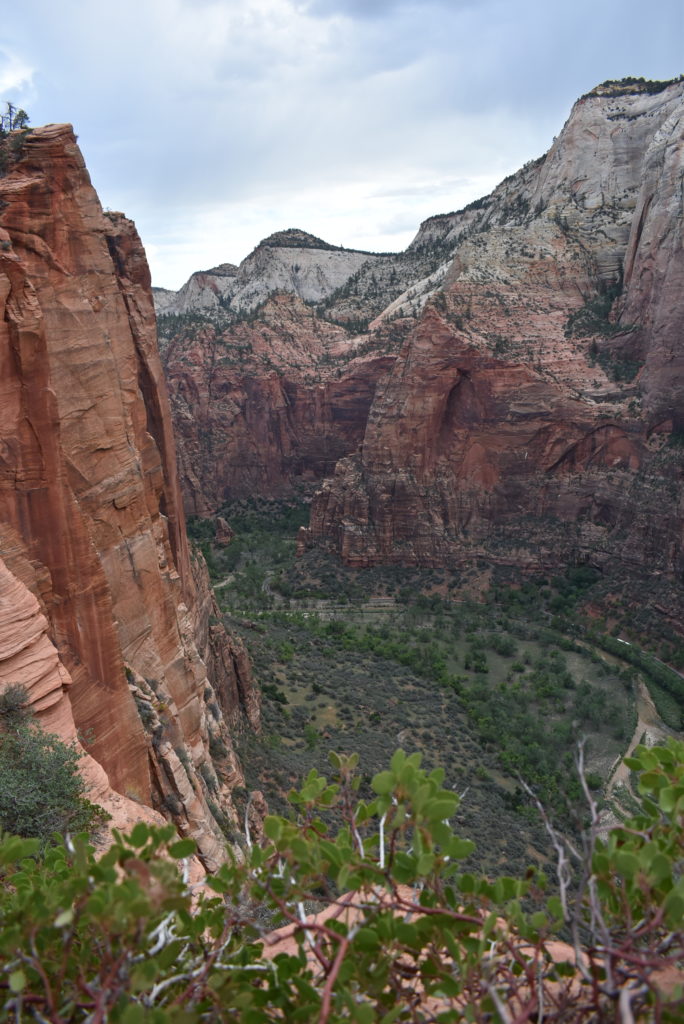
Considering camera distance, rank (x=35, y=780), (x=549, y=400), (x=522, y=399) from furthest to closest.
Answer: (x=522, y=399) → (x=549, y=400) → (x=35, y=780)

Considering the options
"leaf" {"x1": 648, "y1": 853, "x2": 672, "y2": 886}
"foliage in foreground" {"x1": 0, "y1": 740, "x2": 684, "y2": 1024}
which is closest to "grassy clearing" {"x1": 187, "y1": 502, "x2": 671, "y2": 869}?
"foliage in foreground" {"x1": 0, "y1": 740, "x2": 684, "y2": 1024}

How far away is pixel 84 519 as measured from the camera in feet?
37.4

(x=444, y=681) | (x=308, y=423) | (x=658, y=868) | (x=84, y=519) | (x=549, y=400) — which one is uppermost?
(x=84, y=519)

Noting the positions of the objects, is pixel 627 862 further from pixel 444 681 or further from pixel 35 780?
pixel 444 681

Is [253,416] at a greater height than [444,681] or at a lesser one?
greater

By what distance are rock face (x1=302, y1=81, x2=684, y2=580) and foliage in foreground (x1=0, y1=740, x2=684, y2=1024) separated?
39.1 m

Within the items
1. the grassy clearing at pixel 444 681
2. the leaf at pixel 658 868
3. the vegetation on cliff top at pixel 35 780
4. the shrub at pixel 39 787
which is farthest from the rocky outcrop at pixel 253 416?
the leaf at pixel 658 868

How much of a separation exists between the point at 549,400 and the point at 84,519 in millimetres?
41197

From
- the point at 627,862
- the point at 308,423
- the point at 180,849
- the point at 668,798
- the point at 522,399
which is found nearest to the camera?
the point at 627,862

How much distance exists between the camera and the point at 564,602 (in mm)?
43031

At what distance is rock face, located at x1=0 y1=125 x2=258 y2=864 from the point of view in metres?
10.3

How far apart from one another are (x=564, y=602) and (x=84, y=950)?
42.9 metres

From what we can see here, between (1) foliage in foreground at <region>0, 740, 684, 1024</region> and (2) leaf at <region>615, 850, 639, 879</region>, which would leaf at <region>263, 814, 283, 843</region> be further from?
(2) leaf at <region>615, 850, 639, 879</region>

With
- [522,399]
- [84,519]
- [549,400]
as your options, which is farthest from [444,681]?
[84,519]
